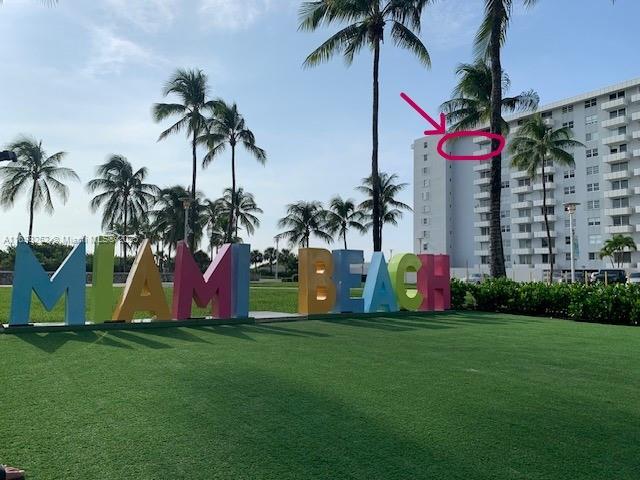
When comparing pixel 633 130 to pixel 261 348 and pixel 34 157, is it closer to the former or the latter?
pixel 34 157

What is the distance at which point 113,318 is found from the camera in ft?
41.5

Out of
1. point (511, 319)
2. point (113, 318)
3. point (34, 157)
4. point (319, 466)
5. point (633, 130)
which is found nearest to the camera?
point (319, 466)

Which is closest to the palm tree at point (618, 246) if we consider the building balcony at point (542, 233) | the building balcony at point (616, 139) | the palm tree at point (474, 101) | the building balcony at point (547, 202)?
the building balcony at point (542, 233)

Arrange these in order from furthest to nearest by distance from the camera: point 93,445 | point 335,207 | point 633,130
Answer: point 633,130
point 335,207
point 93,445

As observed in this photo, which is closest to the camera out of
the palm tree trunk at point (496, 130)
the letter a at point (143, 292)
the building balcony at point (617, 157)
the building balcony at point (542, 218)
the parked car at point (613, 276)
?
the letter a at point (143, 292)

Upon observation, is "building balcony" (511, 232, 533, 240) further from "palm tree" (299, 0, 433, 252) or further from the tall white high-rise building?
"palm tree" (299, 0, 433, 252)

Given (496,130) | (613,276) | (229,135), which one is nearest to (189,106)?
(229,135)

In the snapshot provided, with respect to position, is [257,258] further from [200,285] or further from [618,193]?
[200,285]

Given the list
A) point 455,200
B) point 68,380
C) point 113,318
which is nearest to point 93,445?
point 68,380

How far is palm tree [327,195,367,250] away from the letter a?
47.5m

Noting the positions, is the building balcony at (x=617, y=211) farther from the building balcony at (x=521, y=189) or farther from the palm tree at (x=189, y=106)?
the palm tree at (x=189, y=106)

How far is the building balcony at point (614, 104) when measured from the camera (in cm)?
6512

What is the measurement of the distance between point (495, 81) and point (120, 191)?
3737cm

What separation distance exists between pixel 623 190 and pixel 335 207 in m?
34.5
